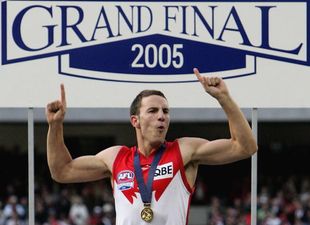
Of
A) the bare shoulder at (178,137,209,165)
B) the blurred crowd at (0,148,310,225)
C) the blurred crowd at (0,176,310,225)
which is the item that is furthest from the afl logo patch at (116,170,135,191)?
the blurred crowd at (0,148,310,225)

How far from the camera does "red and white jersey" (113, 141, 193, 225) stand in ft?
19.4

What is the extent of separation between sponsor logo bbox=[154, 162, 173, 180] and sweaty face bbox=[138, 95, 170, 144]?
0.14 metres

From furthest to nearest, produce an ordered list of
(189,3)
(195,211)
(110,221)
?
(195,211)
(110,221)
(189,3)

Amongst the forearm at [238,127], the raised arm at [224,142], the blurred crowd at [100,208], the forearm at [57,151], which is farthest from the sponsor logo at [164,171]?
the blurred crowd at [100,208]

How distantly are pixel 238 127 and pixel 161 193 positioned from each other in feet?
1.98

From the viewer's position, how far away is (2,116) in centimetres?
2280

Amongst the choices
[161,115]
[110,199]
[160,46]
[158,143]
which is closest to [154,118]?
[161,115]

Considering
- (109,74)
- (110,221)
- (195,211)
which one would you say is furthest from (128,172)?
(195,211)

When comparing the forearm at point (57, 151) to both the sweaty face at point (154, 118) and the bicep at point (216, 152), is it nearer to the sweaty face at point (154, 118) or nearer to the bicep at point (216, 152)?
the sweaty face at point (154, 118)

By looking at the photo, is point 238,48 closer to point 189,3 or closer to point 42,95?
point 189,3

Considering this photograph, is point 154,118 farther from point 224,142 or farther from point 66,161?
point 66,161

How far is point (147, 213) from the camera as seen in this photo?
5.90 metres

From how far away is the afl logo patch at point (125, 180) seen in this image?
597 cm

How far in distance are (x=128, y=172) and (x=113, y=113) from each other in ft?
54.1
